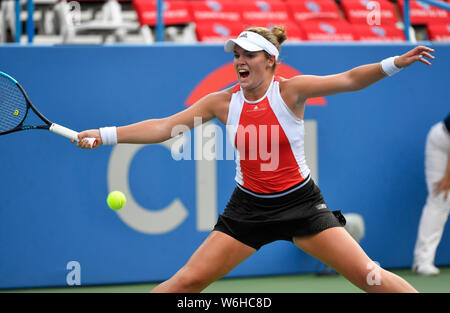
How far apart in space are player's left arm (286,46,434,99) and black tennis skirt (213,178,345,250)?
55 cm

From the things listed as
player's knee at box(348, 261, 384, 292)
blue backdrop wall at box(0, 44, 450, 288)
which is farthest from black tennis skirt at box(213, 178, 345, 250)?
blue backdrop wall at box(0, 44, 450, 288)

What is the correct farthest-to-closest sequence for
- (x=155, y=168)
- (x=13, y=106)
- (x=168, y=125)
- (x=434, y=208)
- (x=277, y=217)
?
1. (x=434, y=208)
2. (x=155, y=168)
3. (x=13, y=106)
4. (x=168, y=125)
5. (x=277, y=217)

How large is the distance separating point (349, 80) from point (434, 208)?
2.89m

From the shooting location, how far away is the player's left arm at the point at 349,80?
3654 millimetres

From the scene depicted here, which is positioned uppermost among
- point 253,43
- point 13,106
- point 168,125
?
point 253,43

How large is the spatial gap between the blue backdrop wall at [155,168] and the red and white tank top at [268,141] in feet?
6.79

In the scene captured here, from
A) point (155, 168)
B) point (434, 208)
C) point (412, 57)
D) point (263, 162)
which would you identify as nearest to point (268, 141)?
point (263, 162)

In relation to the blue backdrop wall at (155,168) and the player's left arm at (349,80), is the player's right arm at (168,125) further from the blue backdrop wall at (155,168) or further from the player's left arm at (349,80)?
the blue backdrop wall at (155,168)

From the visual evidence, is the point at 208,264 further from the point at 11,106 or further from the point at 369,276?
the point at 11,106

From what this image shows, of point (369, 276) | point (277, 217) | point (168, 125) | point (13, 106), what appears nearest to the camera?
point (369, 276)

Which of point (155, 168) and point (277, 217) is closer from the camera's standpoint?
point (277, 217)

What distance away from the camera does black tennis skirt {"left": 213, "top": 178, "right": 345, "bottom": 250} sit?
3.88m

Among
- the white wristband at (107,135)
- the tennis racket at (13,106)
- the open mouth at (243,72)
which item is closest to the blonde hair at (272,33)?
the open mouth at (243,72)

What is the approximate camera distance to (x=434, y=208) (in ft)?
20.6
